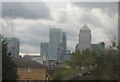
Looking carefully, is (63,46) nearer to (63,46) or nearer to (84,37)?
(63,46)

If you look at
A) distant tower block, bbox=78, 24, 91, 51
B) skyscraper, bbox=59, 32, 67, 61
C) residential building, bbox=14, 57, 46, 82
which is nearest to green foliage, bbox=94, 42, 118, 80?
distant tower block, bbox=78, 24, 91, 51

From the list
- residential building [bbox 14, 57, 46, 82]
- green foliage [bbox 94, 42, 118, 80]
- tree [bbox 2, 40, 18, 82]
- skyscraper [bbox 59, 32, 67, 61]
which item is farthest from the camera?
residential building [bbox 14, 57, 46, 82]

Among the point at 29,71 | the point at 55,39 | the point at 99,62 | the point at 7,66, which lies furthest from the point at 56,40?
the point at 99,62

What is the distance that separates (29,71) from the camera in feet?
50.0

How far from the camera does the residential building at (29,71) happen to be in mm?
14500

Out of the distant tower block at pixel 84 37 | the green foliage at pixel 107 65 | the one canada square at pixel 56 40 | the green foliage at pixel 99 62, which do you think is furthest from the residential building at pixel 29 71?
the green foliage at pixel 107 65

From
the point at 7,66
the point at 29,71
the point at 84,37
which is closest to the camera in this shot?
the point at 7,66

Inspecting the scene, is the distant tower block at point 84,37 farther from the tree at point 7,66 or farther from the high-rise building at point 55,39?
the tree at point 7,66

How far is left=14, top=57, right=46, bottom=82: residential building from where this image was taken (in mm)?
14500

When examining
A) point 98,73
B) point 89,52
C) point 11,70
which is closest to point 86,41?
point 89,52

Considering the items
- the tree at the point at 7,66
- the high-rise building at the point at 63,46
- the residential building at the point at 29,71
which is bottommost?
the residential building at the point at 29,71

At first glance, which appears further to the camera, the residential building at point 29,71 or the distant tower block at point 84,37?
the residential building at point 29,71

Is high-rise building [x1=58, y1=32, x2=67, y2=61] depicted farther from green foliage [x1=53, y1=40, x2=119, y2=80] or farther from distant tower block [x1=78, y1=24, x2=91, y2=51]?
green foliage [x1=53, y1=40, x2=119, y2=80]

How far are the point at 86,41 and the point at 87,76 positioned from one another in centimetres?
462
